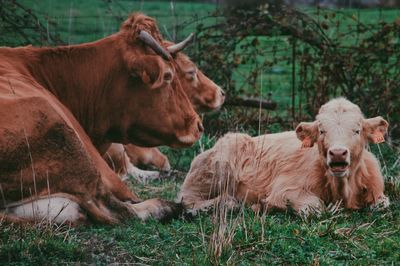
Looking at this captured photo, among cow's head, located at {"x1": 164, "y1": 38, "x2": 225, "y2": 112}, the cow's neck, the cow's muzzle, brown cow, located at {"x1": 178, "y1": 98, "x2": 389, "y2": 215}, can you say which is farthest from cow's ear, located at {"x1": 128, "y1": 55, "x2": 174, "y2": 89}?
cow's head, located at {"x1": 164, "y1": 38, "x2": 225, "y2": 112}

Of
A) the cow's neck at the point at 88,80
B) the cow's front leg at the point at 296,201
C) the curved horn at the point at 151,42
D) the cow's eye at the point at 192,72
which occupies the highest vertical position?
the curved horn at the point at 151,42

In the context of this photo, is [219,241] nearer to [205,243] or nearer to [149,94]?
[205,243]

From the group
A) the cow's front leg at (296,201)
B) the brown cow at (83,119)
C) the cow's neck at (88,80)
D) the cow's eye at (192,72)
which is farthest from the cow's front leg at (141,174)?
the cow's front leg at (296,201)

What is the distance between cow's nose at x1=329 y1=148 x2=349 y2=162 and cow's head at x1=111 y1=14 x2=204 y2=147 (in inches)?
58.9

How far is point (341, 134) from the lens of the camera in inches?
310

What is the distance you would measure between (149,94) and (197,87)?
6.48ft

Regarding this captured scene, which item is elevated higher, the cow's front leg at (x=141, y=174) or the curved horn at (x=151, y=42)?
the curved horn at (x=151, y=42)

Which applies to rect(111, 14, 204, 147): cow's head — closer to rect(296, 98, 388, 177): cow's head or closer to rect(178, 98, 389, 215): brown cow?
rect(178, 98, 389, 215): brown cow

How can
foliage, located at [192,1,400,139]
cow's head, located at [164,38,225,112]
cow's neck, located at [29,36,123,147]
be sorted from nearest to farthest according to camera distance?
cow's neck, located at [29,36,123,147] < cow's head, located at [164,38,225,112] < foliage, located at [192,1,400,139]

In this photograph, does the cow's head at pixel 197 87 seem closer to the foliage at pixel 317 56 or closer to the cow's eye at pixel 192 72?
the cow's eye at pixel 192 72

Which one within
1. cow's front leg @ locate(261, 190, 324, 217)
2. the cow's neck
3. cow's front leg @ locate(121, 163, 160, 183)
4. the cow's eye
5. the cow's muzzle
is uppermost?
the cow's neck

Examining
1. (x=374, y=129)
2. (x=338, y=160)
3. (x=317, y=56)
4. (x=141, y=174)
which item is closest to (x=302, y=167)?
(x=374, y=129)

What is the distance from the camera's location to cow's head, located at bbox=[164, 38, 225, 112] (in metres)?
10.1

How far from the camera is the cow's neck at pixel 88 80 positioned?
327 inches
